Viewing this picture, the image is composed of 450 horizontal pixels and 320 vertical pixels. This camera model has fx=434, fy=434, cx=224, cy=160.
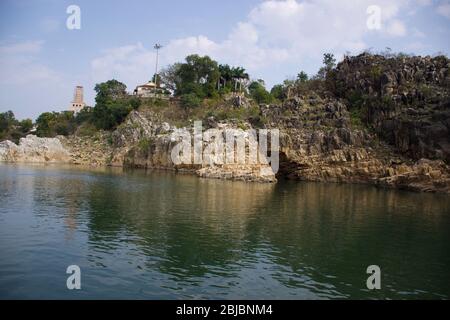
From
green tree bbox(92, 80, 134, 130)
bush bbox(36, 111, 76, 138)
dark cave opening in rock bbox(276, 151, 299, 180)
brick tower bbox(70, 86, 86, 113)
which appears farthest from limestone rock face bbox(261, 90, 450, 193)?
brick tower bbox(70, 86, 86, 113)

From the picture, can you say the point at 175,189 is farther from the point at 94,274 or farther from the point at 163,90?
the point at 163,90

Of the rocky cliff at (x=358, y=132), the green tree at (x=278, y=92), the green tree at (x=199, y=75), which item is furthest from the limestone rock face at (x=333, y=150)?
the green tree at (x=199, y=75)

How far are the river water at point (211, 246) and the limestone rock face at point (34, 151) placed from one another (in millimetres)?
49434

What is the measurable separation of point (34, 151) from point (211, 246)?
75.7 m

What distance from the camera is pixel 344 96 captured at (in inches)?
3157

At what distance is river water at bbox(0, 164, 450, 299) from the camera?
17.4m

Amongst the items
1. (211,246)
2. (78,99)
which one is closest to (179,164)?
(211,246)

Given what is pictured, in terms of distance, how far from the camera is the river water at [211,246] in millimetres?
17375

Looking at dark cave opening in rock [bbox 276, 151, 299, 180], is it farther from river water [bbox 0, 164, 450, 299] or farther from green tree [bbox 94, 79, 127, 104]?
green tree [bbox 94, 79, 127, 104]

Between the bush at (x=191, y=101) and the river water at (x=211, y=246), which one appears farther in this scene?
the bush at (x=191, y=101)

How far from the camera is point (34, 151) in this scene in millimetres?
88625

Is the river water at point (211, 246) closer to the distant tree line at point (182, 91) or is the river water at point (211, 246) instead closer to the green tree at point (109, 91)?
the distant tree line at point (182, 91)

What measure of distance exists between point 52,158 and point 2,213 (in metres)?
65.7
